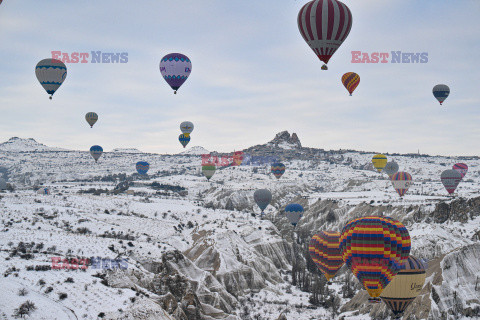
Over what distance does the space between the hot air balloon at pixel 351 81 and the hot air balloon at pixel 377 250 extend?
112 feet

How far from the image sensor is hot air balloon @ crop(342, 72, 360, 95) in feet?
244

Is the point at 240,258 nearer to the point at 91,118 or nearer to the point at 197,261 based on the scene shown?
the point at 197,261

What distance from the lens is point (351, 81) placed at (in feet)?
244

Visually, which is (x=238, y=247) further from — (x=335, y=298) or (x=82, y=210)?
(x=82, y=210)

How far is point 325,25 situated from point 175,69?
87.0 ft

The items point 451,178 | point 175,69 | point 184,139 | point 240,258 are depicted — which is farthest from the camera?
point 451,178

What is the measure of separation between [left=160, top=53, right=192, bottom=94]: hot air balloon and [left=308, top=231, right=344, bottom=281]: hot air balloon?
83.7 ft

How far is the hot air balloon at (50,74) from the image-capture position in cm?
6088

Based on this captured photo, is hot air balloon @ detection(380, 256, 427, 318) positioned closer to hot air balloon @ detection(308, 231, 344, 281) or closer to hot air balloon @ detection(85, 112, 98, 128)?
hot air balloon @ detection(308, 231, 344, 281)

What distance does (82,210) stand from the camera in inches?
3821

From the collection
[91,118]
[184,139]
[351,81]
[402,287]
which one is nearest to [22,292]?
[402,287]

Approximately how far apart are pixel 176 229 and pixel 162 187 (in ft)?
322

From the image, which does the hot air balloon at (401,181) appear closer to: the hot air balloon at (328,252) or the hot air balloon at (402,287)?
the hot air balloon at (328,252)

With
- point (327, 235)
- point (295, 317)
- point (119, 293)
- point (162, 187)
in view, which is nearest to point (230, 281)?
point (295, 317)
